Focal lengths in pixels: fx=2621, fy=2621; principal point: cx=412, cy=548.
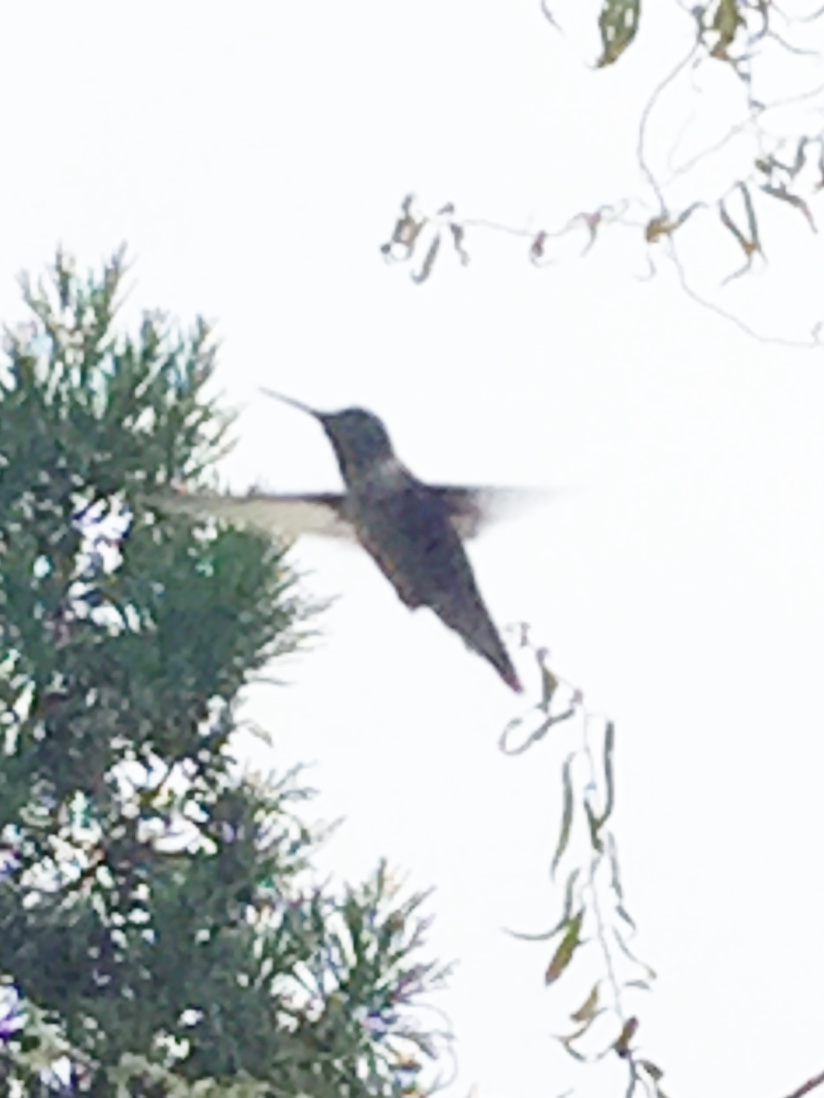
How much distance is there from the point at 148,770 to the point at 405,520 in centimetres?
33

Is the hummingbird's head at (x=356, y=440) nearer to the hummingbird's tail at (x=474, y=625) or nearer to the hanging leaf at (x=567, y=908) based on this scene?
the hummingbird's tail at (x=474, y=625)

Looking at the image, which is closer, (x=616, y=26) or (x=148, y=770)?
(x=616, y=26)

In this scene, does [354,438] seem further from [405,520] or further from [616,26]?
[616,26]

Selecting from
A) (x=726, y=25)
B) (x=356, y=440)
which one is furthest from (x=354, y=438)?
(x=726, y=25)

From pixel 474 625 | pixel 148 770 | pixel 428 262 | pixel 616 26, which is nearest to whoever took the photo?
pixel 616 26

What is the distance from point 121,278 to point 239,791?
238mm

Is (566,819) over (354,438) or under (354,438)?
under

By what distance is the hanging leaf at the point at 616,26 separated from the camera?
560mm

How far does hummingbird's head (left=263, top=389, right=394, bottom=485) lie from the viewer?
33.3 inches

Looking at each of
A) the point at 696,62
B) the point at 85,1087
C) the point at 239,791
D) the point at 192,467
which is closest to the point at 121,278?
the point at 192,467

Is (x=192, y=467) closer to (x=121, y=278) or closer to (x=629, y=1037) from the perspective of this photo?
(x=121, y=278)

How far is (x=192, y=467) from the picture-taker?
3.82 feet

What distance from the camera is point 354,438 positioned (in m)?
0.85

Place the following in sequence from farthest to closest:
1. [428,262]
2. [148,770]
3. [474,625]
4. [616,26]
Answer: [148,770] → [474,625] → [428,262] → [616,26]
